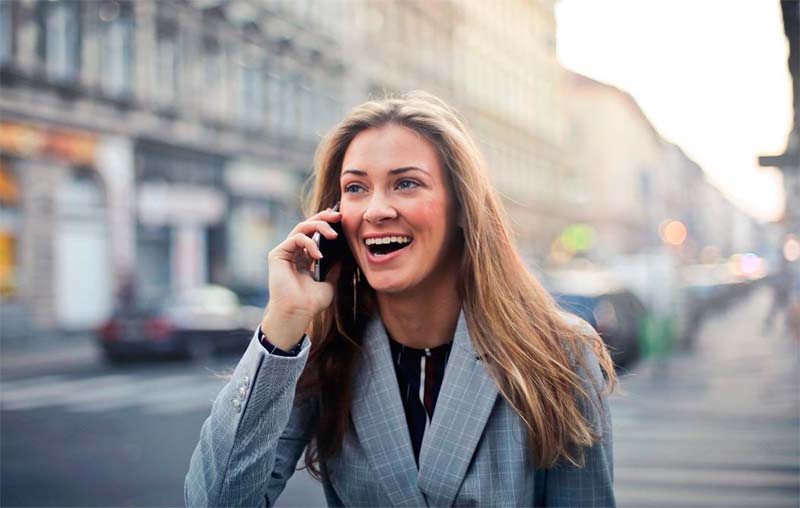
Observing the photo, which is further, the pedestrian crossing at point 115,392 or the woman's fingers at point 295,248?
the pedestrian crossing at point 115,392

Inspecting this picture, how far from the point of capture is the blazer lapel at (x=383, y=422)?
214cm

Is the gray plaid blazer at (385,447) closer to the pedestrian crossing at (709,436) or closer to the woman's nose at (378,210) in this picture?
the woman's nose at (378,210)

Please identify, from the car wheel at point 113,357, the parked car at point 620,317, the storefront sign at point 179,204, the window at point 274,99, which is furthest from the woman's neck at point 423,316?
the window at point 274,99

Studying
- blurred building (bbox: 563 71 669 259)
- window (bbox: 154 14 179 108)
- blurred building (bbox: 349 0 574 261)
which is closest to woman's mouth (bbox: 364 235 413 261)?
window (bbox: 154 14 179 108)

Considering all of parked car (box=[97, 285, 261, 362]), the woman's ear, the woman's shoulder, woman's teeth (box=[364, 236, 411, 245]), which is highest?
the woman's ear

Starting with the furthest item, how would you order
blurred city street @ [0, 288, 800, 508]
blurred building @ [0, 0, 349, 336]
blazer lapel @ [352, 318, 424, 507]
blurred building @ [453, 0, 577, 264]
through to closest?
blurred building @ [453, 0, 577, 264]
blurred building @ [0, 0, 349, 336]
blurred city street @ [0, 288, 800, 508]
blazer lapel @ [352, 318, 424, 507]

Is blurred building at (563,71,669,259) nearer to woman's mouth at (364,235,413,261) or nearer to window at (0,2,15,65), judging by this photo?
window at (0,2,15,65)

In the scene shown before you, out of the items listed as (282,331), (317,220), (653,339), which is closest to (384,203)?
(317,220)

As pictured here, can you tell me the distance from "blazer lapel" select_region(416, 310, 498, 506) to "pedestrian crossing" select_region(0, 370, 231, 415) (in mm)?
8817

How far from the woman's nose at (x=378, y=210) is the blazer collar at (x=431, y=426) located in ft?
1.05

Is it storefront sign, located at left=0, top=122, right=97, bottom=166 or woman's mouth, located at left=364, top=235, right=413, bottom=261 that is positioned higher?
storefront sign, located at left=0, top=122, right=97, bottom=166

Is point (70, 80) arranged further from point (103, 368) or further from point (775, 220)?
point (775, 220)

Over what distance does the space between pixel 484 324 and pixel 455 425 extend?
0.26 metres

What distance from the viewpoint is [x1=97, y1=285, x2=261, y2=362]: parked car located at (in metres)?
16.7
